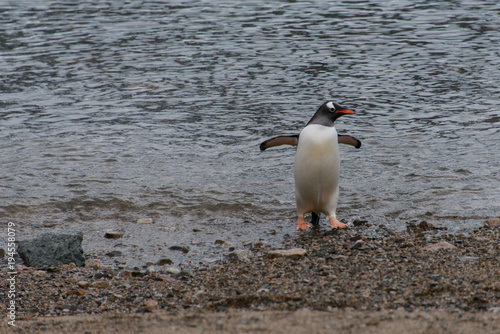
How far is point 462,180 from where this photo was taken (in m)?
9.01

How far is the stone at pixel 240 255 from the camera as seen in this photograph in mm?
6301

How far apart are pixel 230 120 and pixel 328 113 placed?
490 cm

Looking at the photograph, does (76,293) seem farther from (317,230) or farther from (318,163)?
(318,163)

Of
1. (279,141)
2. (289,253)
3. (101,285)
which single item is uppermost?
(279,141)

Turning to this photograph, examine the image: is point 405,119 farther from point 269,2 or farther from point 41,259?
point 269,2

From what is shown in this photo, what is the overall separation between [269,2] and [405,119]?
15.8m

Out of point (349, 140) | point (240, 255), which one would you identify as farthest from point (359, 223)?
point (240, 255)

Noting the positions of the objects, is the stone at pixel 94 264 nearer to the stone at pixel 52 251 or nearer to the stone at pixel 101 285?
the stone at pixel 52 251

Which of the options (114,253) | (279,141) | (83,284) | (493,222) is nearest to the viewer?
(83,284)

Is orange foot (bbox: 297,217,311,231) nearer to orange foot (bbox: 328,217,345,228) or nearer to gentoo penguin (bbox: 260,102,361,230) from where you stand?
gentoo penguin (bbox: 260,102,361,230)

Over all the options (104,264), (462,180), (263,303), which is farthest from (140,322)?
(462,180)

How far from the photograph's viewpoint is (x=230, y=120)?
12.3m

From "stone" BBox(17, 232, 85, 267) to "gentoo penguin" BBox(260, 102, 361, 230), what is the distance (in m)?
2.41

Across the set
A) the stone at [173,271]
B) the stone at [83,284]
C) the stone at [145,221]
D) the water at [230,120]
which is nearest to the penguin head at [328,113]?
the water at [230,120]
